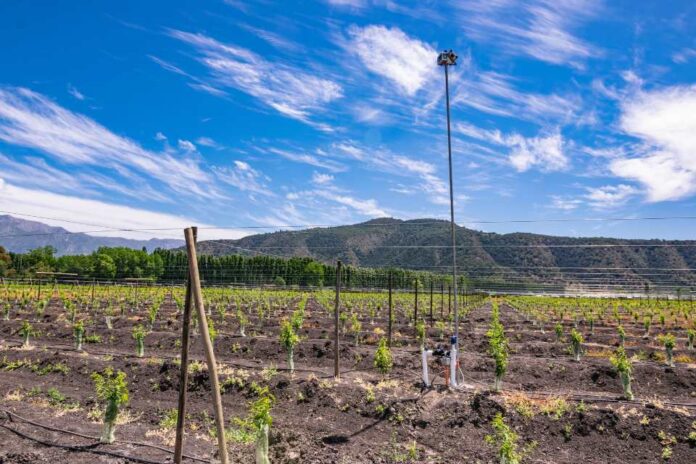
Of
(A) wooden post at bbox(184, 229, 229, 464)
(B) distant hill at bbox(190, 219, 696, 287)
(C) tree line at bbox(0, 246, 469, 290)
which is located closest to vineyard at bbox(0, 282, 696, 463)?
(A) wooden post at bbox(184, 229, 229, 464)

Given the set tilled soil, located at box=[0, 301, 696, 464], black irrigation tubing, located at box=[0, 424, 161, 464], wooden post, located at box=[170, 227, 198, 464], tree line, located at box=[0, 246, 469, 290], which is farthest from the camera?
tree line, located at box=[0, 246, 469, 290]

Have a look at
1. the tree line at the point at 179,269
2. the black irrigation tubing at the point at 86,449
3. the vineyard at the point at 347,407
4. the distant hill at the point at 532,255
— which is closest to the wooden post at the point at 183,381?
the black irrigation tubing at the point at 86,449

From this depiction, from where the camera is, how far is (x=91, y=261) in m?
99.9

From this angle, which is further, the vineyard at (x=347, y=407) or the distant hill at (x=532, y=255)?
the distant hill at (x=532, y=255)

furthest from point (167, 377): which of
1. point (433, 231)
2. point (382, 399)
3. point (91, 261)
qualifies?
point (433, 231)

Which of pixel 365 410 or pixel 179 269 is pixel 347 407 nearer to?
pixel 365 410

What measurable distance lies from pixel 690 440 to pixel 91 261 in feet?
367

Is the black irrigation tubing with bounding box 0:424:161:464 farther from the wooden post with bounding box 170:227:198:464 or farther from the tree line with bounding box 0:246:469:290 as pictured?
the tree line with bounding box 0:246:469:290

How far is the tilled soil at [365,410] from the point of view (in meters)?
7.88

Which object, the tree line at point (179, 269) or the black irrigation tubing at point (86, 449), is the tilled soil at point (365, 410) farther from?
the tree line at point (179, 269)

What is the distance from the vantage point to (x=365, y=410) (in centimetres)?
998

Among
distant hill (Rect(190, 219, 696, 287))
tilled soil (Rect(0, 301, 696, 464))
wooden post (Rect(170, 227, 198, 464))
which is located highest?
distant hill (Rect(190, 219, 696, 287))

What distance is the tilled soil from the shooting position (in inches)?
310

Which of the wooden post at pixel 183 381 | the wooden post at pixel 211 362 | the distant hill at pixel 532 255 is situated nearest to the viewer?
the wooden post at pixel 211 362
